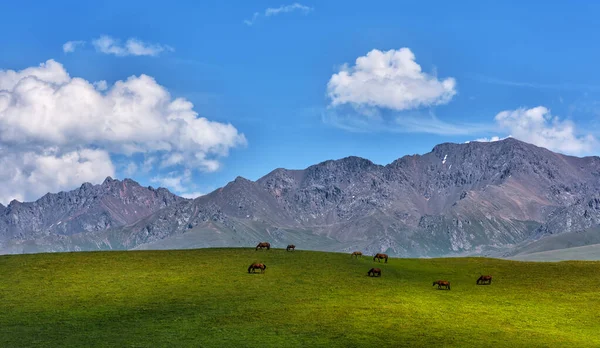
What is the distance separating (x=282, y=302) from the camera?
6328 centimetres

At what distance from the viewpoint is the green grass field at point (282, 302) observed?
52.0 m

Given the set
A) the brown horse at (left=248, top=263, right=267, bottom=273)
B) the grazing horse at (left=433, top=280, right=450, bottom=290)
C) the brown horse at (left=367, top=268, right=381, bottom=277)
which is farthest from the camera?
the brown horse at (left=367, top=268, right=381, bottom=277)

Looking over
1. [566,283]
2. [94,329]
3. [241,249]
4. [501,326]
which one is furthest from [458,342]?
[241,249]

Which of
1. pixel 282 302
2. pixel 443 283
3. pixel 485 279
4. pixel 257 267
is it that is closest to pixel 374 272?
pixel 443 283

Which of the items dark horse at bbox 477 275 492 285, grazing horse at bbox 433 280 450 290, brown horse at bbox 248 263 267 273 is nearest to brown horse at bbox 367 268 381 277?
grazing horse at bbox 433 280 450 290

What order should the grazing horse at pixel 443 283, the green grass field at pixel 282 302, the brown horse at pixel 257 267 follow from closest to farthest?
1. the green grass field at pixel 282 302
2. the grazing horse at pixel 443 283
3. the brown horse at pixel 257 267

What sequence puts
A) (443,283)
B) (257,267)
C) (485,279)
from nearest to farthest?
(443,283) → (257,267) → (485,279)

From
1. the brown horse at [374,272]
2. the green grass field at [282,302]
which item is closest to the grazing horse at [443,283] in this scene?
the green grass field at [282,302]

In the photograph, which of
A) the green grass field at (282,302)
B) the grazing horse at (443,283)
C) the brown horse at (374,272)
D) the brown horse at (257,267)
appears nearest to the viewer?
the green grass field at (282,302)

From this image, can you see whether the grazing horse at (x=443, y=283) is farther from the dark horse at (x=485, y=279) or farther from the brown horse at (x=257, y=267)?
the brown horse at (x=257, y=267)

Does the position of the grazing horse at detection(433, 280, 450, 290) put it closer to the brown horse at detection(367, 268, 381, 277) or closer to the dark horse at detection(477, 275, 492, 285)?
the dark horse at detection(477, 275, 492, 285)

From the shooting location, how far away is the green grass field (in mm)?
51969

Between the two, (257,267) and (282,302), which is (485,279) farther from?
(282,302)

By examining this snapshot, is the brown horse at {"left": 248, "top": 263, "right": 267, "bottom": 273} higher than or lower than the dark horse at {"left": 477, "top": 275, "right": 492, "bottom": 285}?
higher
